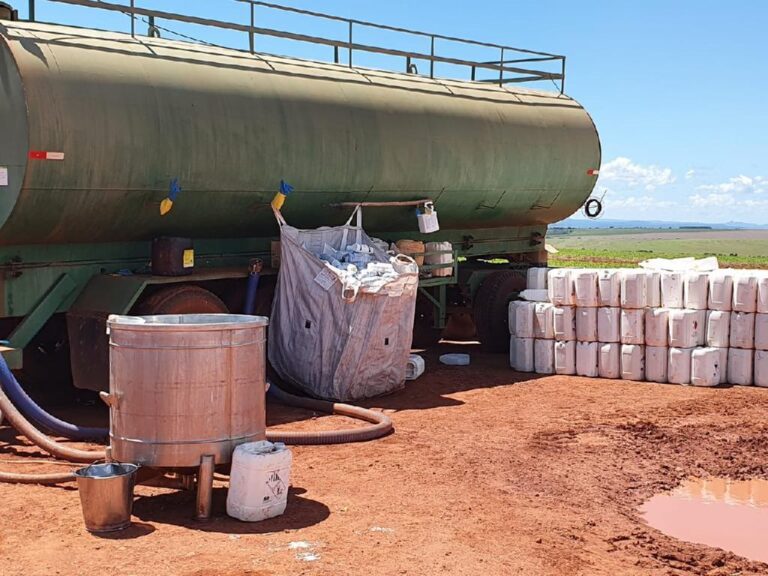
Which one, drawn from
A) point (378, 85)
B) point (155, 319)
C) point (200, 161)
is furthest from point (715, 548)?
point (378, 85)

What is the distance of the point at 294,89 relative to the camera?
41.1 ft

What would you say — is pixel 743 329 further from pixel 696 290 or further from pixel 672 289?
pixel 672 289

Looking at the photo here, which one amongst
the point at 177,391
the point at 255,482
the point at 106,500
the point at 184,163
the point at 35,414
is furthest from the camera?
the point at 184,163

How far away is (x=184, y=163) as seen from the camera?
11.2 meters

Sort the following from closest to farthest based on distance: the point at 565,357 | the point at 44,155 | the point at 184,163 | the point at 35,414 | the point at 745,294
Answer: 1. the point at 35,414
2. the point at 44,155
3. the point at 184,163
4. the point at 745,294
5. the point at 565,357

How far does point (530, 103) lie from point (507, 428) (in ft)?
24.4

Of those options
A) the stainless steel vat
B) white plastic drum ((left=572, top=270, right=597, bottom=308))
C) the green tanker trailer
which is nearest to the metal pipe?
the stainless steel vat

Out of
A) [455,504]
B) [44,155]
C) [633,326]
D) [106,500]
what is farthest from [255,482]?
[633,326]

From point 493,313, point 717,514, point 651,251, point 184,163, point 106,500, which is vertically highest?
point 184,163

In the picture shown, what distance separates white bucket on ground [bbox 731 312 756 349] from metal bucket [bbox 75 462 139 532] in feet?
27.9

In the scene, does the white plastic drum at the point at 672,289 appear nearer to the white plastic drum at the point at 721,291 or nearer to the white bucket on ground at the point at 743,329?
the white plastic drum at the point at 721,291

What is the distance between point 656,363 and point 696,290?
1039 millimetres

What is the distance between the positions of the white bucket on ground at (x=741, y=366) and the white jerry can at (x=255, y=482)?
303 inches

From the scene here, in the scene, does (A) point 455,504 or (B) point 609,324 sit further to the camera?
(B) point 609,324
